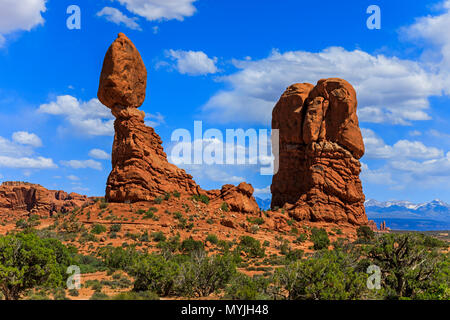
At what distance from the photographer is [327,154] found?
138 ft

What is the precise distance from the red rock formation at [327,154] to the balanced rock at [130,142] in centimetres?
1430

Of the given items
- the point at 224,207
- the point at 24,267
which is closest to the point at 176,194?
the point at 224,207

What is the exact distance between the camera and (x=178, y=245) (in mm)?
27266

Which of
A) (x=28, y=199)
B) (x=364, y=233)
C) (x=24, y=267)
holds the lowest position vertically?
(x=24, y=267)

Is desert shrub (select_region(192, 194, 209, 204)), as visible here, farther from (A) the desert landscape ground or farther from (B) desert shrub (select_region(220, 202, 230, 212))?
(B) desert shrub (select_region(220, 202, 230, 212))

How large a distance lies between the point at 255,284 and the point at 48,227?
2634 centimetres

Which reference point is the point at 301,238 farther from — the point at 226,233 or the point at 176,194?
the point at 176,194

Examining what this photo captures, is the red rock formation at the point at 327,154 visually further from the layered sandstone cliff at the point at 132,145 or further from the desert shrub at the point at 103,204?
the desert shrub at the point at 103,204

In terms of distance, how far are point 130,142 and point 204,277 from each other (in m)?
22.1

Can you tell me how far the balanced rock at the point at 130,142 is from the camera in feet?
113

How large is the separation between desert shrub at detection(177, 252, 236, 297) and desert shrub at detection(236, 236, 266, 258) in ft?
36.6

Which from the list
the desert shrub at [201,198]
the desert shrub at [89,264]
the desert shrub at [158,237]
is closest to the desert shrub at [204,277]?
the desert shrub at [89,264]

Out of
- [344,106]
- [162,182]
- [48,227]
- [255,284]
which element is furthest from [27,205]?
[255,284]

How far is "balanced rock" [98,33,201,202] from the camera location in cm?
3453
